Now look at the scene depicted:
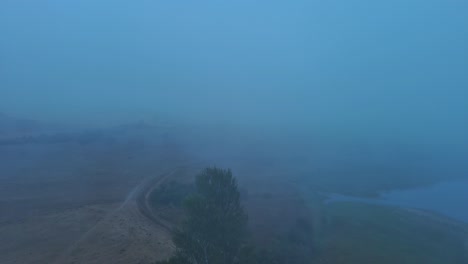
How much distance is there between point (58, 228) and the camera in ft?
104

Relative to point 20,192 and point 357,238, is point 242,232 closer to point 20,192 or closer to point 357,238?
point 357,238

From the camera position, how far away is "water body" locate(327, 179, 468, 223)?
4666 centimetres

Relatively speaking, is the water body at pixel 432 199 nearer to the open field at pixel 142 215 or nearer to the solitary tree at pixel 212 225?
the open field at pixel 142 215

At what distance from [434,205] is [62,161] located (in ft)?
153

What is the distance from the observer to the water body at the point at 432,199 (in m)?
46.7

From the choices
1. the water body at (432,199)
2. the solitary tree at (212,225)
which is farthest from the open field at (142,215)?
the solitary tree at (212,225)

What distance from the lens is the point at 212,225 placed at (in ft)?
65.1

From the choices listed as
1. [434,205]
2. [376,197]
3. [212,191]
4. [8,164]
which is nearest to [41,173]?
[8,164]

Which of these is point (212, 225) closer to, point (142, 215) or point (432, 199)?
point (142, 215)

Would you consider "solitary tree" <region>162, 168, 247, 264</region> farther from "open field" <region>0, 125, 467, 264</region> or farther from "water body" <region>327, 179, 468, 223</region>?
"water body" <region>327, 179, 468, 223</region>

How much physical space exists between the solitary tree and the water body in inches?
1143

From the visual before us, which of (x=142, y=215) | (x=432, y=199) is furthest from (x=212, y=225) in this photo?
(x=432, y=199)

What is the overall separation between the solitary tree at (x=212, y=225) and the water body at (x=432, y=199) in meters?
29.0

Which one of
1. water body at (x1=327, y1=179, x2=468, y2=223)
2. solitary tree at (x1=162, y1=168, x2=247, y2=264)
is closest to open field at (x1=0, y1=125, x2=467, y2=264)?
water body at (x1=327, y1=179, x2=468, y2=223)
